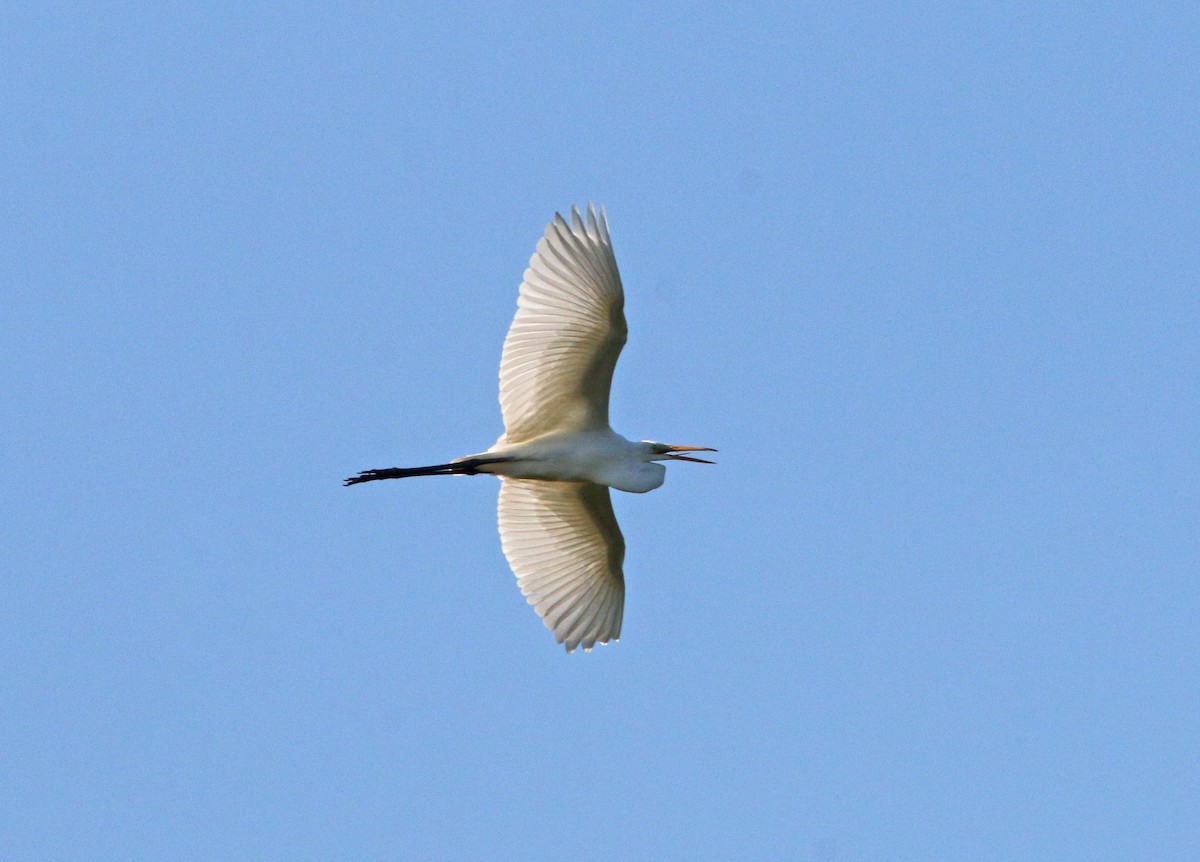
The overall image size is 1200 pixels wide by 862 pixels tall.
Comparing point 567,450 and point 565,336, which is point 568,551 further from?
point 565,336

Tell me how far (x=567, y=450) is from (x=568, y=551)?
3.19 feet

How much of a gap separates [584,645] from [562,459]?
142cm

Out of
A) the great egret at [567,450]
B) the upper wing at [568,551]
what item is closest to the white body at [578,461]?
the great egret at [567,450]

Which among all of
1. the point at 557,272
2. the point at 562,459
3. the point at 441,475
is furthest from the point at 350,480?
the point at 557,272

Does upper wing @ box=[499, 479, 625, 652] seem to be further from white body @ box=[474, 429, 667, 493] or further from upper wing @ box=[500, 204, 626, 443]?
upper wing @ box=[500, 204, 626, 443]

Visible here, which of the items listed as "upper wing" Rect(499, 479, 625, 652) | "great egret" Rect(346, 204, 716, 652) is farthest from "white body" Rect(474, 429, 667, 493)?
"upper wing" Rect(499, 479, 625, 652)

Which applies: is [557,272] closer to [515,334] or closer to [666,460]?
[515,334]

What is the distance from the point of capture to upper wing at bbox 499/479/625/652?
1130cm

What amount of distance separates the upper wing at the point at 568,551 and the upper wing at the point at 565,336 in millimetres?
636

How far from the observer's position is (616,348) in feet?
34.3

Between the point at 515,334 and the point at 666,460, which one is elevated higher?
the point at 515,334

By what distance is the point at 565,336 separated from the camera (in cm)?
1041

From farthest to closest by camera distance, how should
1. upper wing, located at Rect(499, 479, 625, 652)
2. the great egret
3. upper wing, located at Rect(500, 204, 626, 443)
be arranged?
1. upper wing, located at Rect(499, 479, 625, 652)
2. the great egret
3. upper wing, located at Rect(500, 204, 626, 443)

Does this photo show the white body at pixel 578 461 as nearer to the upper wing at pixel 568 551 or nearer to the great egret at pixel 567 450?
the great egret at pixel 567 450
